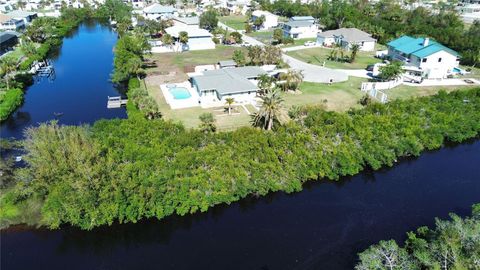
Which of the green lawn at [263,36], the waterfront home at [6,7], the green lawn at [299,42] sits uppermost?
the waterfront home at [6,7]

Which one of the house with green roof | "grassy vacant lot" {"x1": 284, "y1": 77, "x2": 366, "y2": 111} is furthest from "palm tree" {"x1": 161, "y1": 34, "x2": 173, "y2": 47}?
the house with green roof

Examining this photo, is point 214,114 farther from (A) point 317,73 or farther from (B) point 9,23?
(B) point 9,23

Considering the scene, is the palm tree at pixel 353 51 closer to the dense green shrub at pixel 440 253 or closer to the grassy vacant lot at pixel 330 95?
the grassy vacant lot at pixel 330 95

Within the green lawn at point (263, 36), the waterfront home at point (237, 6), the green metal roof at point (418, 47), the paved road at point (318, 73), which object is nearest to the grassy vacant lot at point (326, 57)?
the paved road at point (318, 73)

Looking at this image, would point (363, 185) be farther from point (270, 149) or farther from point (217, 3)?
point (217, 3)

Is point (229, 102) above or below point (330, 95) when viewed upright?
above

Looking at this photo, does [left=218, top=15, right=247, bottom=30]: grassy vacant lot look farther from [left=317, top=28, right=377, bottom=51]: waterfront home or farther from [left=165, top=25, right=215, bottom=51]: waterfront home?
[left=317, top=28, right=377, bottom=51]: waterfront home

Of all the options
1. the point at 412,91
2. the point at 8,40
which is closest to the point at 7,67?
the point at 8,40
